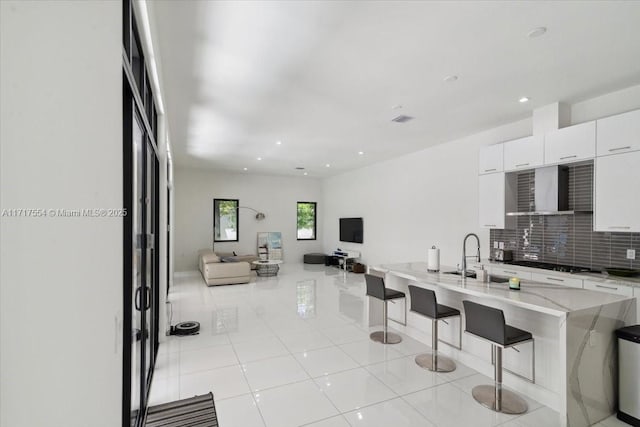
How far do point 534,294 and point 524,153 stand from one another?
104 inches

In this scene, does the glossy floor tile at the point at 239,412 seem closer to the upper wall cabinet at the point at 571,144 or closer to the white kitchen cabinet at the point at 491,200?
the white kitchen cabinet at the point at 491,200

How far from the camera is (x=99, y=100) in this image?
0.87 metres

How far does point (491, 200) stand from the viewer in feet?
16.8

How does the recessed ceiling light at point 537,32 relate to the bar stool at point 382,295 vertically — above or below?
above

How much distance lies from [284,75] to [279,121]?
1679 millimetres

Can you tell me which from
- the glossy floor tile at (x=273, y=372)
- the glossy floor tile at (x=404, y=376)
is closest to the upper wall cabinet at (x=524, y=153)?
the glossy floor tile at (x=404, y=376)

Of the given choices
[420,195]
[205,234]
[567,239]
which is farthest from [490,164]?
[205,234]

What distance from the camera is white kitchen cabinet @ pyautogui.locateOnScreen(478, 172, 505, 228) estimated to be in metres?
4.95

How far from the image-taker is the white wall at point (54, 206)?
555 mm

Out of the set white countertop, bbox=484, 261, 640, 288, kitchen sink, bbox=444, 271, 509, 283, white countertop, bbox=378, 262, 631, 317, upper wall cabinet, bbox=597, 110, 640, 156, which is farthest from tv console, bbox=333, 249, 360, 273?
upper wall cabinet, bbox=597, 110, 640, 156

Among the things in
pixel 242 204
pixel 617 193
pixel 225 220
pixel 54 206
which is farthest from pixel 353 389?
pixel 242 204

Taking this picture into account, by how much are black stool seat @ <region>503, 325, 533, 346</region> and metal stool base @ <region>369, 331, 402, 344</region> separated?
65.1 inches

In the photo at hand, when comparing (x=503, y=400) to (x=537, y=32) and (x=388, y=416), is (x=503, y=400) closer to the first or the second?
(x=388, y=416)

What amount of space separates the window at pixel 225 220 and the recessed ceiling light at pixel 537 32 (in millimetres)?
9328
